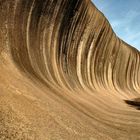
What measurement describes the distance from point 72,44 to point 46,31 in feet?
7.16

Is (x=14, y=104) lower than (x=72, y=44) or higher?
lower

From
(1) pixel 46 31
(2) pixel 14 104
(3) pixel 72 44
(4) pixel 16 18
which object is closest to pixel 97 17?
(3) pixel 72 44

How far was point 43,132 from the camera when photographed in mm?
5113

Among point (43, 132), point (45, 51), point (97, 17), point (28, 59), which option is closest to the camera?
point (43, 132)

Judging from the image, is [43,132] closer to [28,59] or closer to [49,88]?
[49,88]

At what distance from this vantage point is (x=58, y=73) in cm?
1052

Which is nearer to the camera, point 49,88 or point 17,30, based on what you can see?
point 49,88

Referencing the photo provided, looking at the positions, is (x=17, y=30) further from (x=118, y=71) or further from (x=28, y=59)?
(x=118, y=71)

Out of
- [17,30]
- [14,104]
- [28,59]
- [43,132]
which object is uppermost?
[17,30]

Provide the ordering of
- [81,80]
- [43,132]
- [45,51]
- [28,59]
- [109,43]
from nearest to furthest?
[43,132] → [28,59] → [45,51] → [81,80] → [109,43]

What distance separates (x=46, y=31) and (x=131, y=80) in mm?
11572

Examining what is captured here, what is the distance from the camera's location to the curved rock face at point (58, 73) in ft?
18.0

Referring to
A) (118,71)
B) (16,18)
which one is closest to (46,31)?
(16,18)

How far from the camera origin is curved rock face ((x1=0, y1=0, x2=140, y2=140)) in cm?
549
